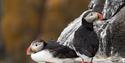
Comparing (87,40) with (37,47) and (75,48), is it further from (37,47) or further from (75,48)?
(37,47)

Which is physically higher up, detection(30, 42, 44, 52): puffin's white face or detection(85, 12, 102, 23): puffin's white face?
detection(85, 12, 102, 23): puffin's white face

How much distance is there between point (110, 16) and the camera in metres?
5.29

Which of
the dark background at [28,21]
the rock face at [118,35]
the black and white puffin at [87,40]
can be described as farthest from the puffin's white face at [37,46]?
the dark background at [28,21]

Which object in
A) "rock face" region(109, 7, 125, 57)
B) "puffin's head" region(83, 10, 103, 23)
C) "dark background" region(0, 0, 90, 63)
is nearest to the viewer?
"puffin's head" region(83, 10, 103, 23)

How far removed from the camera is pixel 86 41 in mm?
4461

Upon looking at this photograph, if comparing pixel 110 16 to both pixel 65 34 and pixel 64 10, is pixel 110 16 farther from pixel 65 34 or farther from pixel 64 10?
pixel 64 10

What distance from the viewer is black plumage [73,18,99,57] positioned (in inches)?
174

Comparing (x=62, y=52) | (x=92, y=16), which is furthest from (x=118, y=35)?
(x=62, y=52)

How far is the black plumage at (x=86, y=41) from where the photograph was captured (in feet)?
14.5

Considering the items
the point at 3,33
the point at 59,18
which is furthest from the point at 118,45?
the point at 3,33

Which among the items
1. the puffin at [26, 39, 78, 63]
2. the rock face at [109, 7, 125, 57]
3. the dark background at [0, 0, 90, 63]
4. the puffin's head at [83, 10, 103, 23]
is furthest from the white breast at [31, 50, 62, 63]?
the dark background at [0, 0, 90, 63]

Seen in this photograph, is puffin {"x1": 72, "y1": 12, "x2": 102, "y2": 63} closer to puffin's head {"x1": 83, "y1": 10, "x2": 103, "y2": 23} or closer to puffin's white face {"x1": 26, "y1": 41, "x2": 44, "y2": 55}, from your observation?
puffin's head {"x1": 83, "y1": 10, "x2": 103, "y2": 23}

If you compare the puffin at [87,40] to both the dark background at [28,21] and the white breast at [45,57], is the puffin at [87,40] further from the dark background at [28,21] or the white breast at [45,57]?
the dark background at [28,21]

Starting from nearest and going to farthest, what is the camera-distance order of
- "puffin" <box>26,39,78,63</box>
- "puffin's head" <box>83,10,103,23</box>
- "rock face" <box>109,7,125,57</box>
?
"puffin" <box>26,39,78,63</box> → "puffin's head" <box>83,10,103,23</box> → "rock face" <box>109,7,125,57</box>
